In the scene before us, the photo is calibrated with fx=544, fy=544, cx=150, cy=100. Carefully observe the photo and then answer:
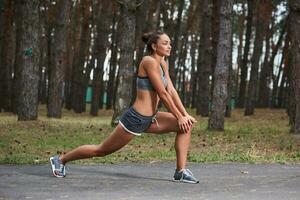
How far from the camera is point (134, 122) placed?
289 inches

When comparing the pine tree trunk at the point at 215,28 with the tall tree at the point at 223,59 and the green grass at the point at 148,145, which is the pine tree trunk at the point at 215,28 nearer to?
the tall tree at the point at 223,59

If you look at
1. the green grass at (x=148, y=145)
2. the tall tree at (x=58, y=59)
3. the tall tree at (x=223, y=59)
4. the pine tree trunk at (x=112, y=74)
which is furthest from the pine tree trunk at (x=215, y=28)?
the pine tree trunk at (x=112, y=74)

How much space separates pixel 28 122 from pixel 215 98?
20.1ft

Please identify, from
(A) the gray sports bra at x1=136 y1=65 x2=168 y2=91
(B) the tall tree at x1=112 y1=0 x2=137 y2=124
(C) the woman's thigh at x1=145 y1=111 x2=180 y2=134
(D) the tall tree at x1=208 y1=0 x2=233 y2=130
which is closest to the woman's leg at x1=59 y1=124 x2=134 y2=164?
(C) the woman's thigh at x1=145 y1=111 x2=180 y2=134

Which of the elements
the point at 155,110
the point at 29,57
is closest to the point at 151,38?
the point at 155,110

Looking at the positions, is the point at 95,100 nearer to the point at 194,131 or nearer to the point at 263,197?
the point at 194,131

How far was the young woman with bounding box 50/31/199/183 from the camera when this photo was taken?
728cm

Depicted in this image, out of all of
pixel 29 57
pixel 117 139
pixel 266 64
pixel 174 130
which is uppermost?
pixel 266 64

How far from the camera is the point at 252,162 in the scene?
9.99 m

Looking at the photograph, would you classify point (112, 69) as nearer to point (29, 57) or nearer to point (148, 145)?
point (29, 57)

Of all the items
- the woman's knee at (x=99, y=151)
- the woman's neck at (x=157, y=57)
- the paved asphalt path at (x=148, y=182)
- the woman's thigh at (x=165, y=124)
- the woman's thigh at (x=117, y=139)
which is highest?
the woman's neck at (x=157, y=57)

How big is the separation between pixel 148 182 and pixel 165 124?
85 cm

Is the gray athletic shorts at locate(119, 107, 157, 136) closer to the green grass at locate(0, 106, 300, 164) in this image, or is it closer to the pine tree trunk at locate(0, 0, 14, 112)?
the green grass at locate(0, 106, 300, 164)

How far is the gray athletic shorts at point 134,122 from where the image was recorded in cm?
734
